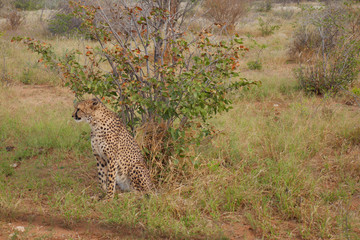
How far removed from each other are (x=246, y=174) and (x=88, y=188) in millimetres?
1758

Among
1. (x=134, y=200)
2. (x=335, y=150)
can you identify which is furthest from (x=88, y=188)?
(x=335, y=150)

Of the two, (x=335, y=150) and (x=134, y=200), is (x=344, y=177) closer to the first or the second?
(x=335, y=150)

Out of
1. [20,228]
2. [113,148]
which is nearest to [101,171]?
[113,148]

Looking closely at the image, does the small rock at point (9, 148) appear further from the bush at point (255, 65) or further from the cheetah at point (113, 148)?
the bush at point (255, 65)

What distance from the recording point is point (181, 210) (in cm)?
331

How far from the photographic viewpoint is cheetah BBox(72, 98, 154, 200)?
3.56m

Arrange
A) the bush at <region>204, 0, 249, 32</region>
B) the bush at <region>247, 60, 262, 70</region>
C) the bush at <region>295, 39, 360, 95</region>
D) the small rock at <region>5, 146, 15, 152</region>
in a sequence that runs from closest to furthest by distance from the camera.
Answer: the small rock at <region>5, 146, 15, 152</region> → the bush at <region>295, 39, 360, 95</region> → the bush at <region>247, 60, 262, 70</region> → the bush at <region>204, 0, 249, 32</region>

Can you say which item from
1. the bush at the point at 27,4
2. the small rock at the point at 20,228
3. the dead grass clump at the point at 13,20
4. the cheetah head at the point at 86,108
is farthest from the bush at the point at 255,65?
the bush at the point at 27,4

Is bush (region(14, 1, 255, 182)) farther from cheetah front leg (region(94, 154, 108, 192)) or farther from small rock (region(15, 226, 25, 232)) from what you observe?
small rock (region(15, 226, 25, 232))

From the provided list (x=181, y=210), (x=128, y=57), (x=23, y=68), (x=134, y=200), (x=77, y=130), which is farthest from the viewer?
(x=23, y=68)

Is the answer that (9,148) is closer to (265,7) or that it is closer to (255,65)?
(255,65)

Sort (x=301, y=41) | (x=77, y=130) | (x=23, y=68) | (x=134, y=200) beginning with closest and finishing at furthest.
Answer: (x=134, y=200)
(x=77, y=130)
(x=23, y=68)
(x=301, y=41)

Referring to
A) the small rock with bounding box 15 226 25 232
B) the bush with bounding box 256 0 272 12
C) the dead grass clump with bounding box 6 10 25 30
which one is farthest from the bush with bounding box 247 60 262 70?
the bush with bounding box 256 0 272 12

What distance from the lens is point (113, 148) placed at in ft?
11.7
